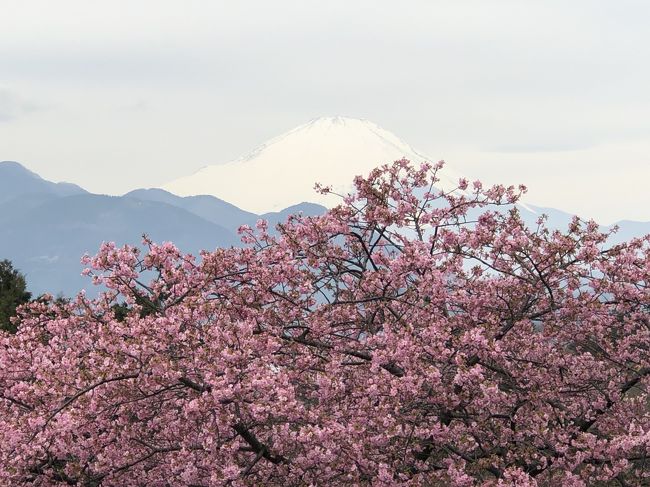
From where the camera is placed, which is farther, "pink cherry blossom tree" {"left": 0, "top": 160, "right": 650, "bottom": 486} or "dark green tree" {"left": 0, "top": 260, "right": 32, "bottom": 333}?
"dark green tree" {"left": 0, "top": 260, "right": 32, "bottom": 333}

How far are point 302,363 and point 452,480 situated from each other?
2624 mm

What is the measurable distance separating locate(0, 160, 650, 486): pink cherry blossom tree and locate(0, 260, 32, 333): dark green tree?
2009cm

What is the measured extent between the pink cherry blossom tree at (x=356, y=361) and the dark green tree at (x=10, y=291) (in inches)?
791

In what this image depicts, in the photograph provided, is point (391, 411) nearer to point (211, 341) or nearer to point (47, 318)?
point (211, 341)

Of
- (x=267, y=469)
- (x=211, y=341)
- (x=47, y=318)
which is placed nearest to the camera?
(x=211, y=341)

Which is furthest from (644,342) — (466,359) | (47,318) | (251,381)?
(47,318)

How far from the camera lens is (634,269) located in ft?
42.8

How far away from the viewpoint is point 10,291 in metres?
38.1

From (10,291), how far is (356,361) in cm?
2851


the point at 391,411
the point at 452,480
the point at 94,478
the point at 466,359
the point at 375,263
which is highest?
the point at 375,263

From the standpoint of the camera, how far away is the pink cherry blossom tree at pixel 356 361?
11.1 metres

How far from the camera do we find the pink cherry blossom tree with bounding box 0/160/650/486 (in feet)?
36.6

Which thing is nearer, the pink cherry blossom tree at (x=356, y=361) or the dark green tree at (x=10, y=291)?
the pink cherry blossom tree at (x=356, y=361)

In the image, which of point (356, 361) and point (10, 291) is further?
point (10, 291)
